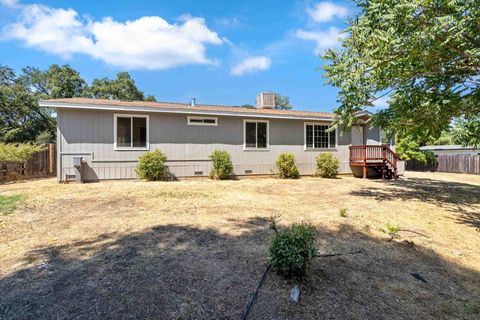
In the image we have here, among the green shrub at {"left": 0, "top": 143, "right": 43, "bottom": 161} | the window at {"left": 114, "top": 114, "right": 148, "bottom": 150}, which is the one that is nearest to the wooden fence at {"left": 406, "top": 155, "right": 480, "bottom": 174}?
the window at {"left": 114, "top": 114, "right": 148, "bottom": 150}

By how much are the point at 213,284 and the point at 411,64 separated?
583cm

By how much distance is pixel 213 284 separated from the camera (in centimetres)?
243

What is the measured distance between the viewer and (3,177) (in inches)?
369

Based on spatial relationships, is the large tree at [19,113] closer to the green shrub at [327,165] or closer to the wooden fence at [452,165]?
the green shrub at [327,165]

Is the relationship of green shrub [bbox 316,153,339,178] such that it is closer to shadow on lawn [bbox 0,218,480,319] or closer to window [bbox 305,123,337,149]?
window [bbox 305,123,337,149]

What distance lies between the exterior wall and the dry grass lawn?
373cm

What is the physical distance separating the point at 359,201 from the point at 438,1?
14.4 feet

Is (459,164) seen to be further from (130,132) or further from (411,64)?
(130,132)

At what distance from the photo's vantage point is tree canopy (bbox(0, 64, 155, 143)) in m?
20.6

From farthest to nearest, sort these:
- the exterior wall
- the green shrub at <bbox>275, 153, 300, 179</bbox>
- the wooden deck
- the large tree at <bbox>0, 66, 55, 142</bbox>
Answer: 1. the large tree at <bbox>0, 66, 55, 142</bbox>
2. the wooden deck
3. the green shrub at <bbox>275, 153, 300, 179</bbox>
4. the exterior wall

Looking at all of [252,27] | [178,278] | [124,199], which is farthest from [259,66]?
[178,278]

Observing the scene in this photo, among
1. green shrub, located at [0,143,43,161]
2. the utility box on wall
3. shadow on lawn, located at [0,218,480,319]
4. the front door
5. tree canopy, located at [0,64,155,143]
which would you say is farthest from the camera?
tree canopy, located at [0,64,155,143]

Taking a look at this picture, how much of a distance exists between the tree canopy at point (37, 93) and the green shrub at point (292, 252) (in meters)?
23.6

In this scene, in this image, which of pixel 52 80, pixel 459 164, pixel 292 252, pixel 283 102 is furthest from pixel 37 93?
pixel 283 102
